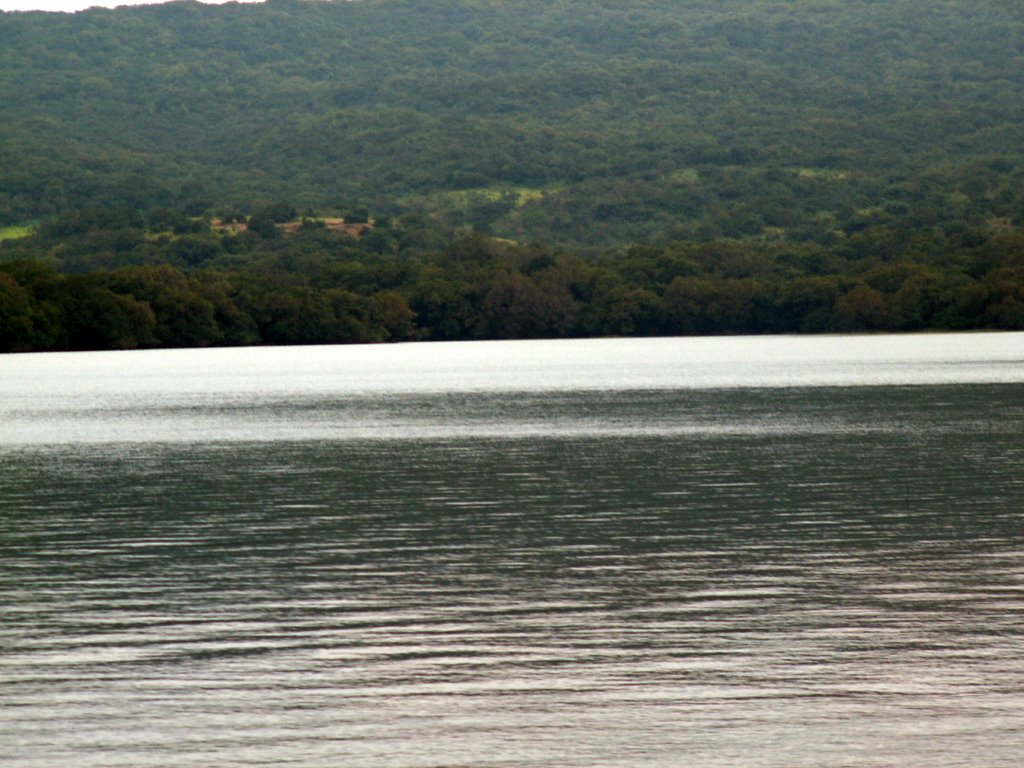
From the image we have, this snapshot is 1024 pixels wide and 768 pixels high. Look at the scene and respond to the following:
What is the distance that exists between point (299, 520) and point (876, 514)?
10.7 metres

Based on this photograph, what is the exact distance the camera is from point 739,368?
10762cm

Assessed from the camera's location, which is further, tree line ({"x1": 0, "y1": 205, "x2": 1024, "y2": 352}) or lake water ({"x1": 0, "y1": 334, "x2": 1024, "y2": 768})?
tree line ({"x1": 0, "y1": 205, "x2": 1024, "y2": 352})

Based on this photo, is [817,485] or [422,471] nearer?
[817,485]

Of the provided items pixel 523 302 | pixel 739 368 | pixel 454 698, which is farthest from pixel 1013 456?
pixel 523 302

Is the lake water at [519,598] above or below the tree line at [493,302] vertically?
above

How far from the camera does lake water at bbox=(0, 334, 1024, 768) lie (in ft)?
45.8

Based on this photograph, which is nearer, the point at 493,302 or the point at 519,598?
the point at 519,598

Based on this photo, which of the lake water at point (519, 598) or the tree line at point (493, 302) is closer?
the lake water at point (519, 598)

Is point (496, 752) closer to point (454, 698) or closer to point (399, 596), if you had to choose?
point (454, 698)

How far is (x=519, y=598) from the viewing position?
20594 millimetres

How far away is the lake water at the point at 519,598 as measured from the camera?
1395 centimetres

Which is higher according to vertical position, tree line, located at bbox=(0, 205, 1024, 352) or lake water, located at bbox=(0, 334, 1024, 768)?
lake water, located at bbox=(0, 334, 1024, 768)

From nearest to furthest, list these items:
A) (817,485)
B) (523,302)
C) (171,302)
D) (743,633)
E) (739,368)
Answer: (743,633) → (817,485) → (739,368) → (171,302) → (523,302)

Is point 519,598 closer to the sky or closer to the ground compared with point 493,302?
closer to the sky
